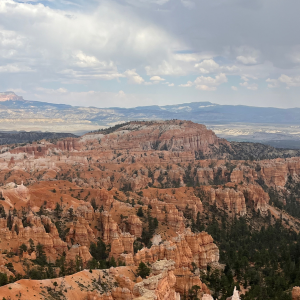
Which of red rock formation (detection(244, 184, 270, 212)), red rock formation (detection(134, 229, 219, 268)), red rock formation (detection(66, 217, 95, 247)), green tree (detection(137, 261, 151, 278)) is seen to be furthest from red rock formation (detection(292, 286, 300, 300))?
red rock formation (detection(244, 184, 270, 212))

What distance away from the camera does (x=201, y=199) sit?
3927 inches

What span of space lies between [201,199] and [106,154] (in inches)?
3742

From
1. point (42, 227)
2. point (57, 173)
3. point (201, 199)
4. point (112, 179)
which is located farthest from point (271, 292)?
point (57, 173)

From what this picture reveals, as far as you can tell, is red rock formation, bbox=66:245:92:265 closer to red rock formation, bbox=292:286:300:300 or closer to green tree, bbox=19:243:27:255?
green tree, bbox=19:243:27:255

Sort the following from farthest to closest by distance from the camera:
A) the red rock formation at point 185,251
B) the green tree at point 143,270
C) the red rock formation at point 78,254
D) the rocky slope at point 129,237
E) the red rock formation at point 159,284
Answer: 1. the red rock formation at point 78,254
2. the red rock formation at point 185,251
3. the green tree at point 143,270
4. the rocky slope at point 129,237
5. the red rock formation at point 159,284

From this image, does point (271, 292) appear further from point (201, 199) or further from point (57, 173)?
point (57, 173)

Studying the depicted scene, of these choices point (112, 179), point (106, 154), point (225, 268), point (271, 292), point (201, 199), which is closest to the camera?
point (271, 292)

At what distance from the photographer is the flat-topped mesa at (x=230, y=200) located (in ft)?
331

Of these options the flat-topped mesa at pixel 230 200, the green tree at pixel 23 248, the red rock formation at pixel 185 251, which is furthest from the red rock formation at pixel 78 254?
the flat-topped mesa at pixel 230 200

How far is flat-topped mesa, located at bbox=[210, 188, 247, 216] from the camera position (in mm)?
101000

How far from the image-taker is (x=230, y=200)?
102 m

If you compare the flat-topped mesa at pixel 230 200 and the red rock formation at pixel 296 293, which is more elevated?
the flat-topped mesa at pixel 230 200

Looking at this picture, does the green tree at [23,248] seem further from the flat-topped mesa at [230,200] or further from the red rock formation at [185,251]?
the flat-topped mesa at [230,200]

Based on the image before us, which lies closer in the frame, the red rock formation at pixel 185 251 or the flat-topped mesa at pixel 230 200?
the red rock formation at pixel 185 251
